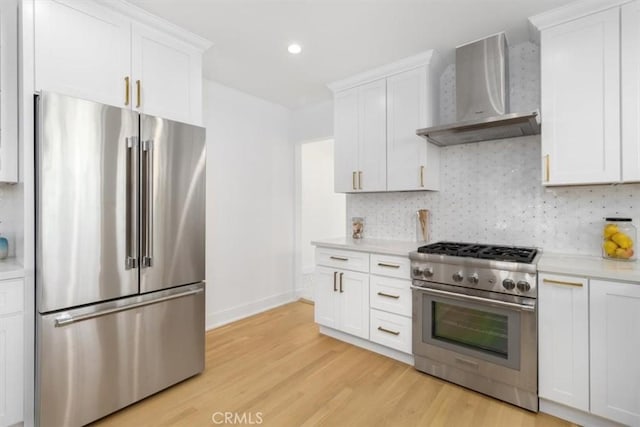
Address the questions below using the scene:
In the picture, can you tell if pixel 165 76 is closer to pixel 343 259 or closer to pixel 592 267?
pixel 343 259

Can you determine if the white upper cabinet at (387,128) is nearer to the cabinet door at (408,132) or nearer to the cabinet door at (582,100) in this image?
the cabinet door at (408,132)

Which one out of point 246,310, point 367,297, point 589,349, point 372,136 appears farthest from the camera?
point 246,310

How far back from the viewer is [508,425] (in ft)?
6.35

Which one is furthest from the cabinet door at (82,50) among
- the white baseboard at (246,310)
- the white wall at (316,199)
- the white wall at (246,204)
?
the white wall at (316,199)

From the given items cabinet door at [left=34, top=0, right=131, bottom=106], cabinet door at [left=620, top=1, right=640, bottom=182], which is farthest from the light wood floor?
cabinet door at [left=34, top=0, right=131, bottom=106]

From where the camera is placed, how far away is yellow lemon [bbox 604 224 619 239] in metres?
2.16

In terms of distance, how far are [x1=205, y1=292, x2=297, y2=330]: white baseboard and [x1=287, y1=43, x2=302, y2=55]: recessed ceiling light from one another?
2.77 m

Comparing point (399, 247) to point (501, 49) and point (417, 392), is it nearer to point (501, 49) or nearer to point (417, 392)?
point (417, 392)

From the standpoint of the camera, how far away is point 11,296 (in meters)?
1.75

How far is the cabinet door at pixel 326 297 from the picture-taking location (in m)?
3.17

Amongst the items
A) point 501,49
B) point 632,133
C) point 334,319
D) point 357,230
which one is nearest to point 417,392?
point 334,319

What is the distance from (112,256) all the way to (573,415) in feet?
9.96

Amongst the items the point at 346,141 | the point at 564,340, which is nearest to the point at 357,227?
the point at 346,141

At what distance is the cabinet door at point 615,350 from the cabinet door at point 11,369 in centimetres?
327
